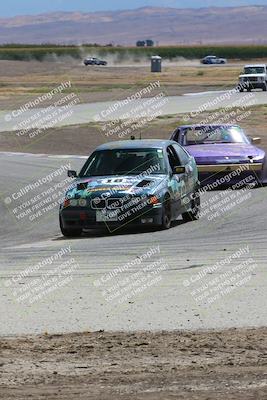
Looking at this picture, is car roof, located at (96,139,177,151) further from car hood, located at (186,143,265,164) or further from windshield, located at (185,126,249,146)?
windshield, located at (185,126,249,146)

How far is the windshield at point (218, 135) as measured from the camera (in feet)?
74.6

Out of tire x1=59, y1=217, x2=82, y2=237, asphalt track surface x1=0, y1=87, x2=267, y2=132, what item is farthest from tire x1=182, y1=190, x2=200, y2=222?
asphalt track surface x1=0, y1=87, x2=267, y2=132

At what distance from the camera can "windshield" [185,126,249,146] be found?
74.6ft

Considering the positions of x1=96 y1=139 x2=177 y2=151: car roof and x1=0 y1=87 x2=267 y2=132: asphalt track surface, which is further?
x1=0 y1=87 x2=267 y2=132: asphalt track surface

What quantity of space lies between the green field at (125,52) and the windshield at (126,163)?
4661 inches

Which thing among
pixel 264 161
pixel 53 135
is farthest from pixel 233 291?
pixel 53 135

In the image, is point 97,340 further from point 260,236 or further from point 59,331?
point 260,236

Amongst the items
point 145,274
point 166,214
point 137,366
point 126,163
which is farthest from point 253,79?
point 137,366

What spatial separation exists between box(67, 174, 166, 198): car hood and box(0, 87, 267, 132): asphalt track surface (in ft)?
83.1

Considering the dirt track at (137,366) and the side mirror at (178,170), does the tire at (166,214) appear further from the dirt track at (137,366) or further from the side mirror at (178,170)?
the dirt track at (137,366)

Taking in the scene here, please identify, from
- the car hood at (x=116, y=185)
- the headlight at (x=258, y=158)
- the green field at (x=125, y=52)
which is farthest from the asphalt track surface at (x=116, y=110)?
the green field at (x=125, y=52)

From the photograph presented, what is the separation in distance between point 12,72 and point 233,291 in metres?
94.2

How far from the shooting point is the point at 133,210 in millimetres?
15930

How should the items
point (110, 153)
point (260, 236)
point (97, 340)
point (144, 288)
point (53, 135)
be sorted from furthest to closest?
point (53, 135)
point (110, 153)
point (260, 236)
point (144, 288)
point (97, 340)
